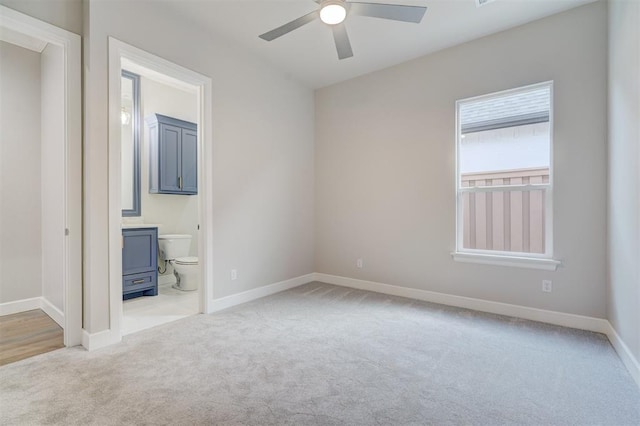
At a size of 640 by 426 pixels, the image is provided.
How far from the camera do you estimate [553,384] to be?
1.93 metres

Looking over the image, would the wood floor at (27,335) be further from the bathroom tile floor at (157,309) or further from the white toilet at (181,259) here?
the white toilet at (181,259)

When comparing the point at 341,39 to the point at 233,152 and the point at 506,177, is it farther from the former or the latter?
the point at 506,177

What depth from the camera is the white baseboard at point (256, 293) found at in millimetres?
3320

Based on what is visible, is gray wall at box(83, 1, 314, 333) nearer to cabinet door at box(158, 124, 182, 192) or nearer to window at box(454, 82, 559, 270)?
cabinet door at box(158, 124, 182, 192)

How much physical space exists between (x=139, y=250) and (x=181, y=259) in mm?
528

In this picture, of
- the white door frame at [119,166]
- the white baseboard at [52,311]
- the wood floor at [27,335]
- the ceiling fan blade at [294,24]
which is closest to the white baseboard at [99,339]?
the white door frame at [119,166]

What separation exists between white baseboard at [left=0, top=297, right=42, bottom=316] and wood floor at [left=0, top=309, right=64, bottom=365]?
0.08 meters

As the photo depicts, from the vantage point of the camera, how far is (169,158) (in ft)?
14.2

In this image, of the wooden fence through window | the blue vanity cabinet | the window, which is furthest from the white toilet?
the wooden fence through window

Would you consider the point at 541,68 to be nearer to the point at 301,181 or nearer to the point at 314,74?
the point at 314,74

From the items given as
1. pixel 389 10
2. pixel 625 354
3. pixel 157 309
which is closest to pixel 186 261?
pixel 157 309

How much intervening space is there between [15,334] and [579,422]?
415cm

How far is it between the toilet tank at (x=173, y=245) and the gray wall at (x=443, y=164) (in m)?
1.94

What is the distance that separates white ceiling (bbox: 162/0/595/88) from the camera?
2770mm
